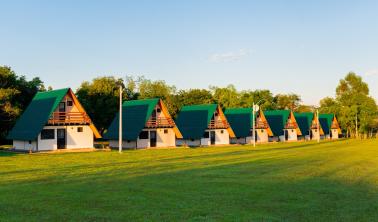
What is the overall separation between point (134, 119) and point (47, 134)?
1088 cm

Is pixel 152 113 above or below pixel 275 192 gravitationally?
above

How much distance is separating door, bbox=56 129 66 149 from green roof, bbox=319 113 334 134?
67.6 metres

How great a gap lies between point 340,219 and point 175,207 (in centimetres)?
437

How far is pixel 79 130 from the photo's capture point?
43.8m

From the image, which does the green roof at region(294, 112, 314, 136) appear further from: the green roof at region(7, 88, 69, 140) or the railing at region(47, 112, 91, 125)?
the green roof at region(7, 88, 69, 140)

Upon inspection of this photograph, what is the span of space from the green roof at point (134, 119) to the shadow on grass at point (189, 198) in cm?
2833

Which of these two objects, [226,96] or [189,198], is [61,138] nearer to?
[189,198]

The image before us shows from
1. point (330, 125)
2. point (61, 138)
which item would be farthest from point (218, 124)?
point (330, 125)

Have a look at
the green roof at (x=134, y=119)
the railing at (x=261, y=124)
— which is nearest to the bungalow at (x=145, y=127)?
the green roof at (x=134, y=119)

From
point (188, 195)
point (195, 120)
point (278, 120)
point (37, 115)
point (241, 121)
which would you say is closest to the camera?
point (188, 195)

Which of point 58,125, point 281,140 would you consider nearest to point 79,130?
point 58,125

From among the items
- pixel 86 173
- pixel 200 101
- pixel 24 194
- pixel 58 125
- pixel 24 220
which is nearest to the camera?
pixel 24 220

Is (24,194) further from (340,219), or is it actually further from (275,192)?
(340,219)

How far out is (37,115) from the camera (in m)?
42.8
